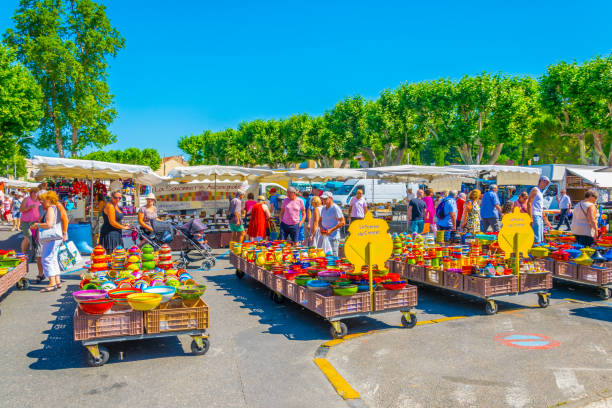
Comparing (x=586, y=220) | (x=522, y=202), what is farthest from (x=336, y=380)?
A: (x=522, y=202)

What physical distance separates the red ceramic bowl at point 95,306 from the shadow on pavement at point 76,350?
22.8 inches

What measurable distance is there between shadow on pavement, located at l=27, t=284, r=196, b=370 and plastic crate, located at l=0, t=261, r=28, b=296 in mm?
1491

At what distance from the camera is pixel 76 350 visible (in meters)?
4.97

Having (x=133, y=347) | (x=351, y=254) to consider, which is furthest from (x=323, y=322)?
(x=133, y=347)

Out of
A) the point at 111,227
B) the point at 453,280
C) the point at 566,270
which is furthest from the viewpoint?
the point at 111,227

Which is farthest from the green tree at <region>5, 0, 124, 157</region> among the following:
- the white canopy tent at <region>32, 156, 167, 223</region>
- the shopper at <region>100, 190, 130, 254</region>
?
the shopper at <region>100, 190, 130, 254</region>

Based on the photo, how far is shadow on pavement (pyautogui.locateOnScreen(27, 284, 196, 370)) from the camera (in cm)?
462

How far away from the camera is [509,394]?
3861 millimetres

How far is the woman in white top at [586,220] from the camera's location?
7969 mm

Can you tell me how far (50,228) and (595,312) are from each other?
8526 millimetres

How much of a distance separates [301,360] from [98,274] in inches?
127

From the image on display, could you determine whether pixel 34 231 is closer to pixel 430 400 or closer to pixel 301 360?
pixel 301 360

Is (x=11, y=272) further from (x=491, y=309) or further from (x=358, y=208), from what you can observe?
(x=358, y=208)

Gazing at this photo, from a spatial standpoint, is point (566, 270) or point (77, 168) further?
point (77, 168)
